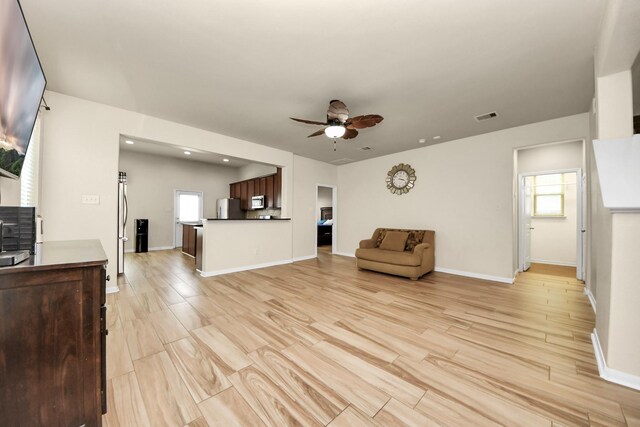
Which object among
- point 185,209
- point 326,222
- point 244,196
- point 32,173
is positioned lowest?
point 326,222

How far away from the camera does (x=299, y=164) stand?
5.59 metres

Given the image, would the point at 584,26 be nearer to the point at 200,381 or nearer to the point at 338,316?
the point at 338,316

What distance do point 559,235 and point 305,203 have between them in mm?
5859

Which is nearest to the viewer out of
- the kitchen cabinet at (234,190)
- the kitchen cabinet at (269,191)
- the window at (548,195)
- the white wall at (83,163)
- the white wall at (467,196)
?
the white wall at (83,163)

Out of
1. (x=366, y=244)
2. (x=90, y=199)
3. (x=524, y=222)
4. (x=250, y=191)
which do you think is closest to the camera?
(x=90, y=199)

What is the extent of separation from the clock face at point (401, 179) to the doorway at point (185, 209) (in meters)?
5.77

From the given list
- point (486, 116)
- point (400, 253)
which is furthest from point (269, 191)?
point (486, 116)

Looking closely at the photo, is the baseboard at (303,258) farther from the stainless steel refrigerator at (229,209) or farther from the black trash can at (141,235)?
the black trash can at (141,235)

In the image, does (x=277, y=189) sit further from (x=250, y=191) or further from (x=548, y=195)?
(x=548, y=195)

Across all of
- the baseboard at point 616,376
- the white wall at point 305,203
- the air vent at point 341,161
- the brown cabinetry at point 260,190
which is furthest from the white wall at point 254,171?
the baseboard at point 616,376

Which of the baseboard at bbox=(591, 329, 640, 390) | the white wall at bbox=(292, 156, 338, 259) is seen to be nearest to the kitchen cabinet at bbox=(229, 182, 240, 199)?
the white wall at bbox=(292, 156, 338, 259)

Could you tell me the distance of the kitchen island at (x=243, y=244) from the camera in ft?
13.5

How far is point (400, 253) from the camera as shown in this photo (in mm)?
4125

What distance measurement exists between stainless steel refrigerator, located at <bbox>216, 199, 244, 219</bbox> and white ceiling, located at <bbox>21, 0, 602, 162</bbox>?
4027mm
